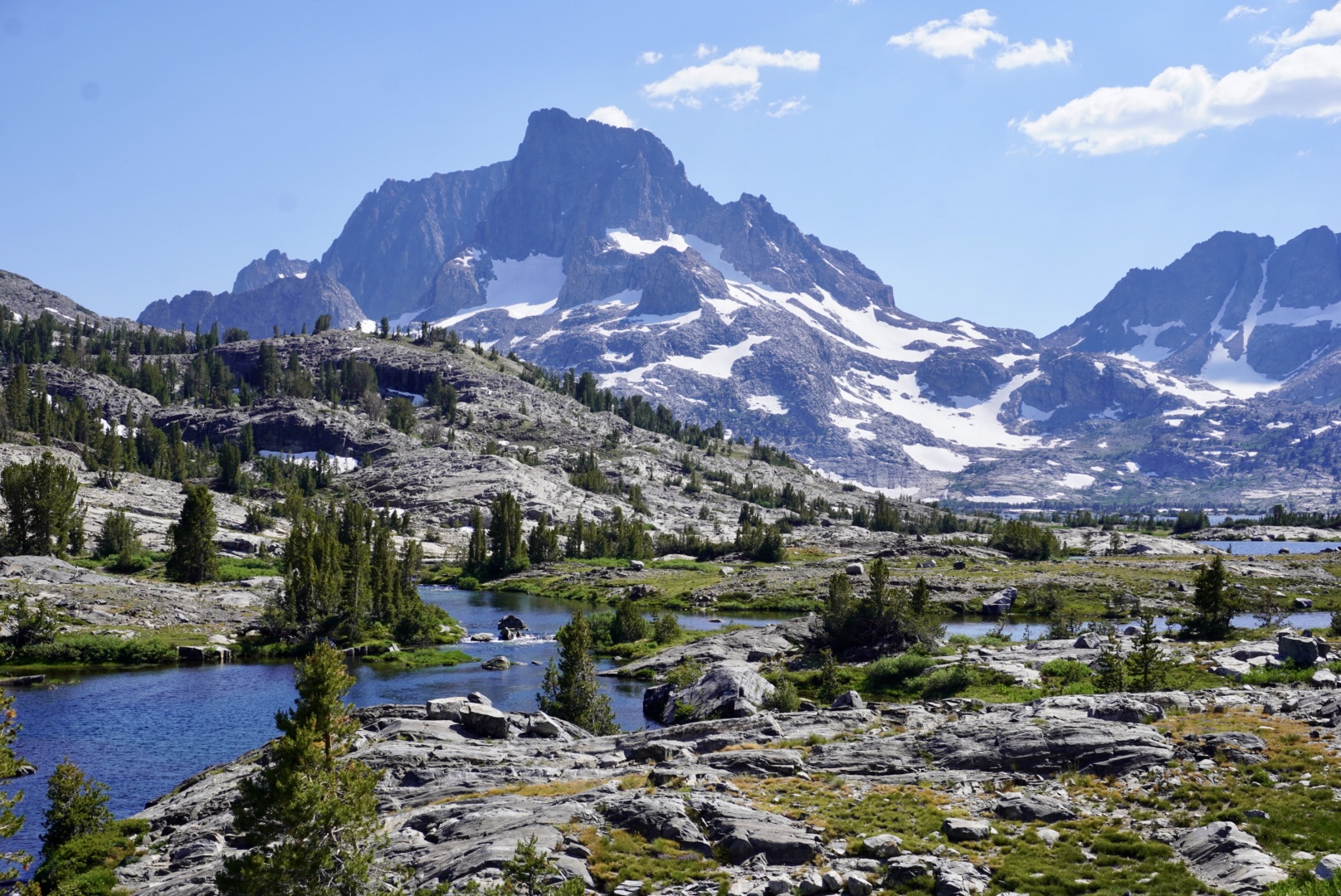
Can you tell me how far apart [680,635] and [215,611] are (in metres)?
51.8

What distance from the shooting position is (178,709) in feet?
215

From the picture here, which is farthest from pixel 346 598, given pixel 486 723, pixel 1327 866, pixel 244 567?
pixel 1327 866

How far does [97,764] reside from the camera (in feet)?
171

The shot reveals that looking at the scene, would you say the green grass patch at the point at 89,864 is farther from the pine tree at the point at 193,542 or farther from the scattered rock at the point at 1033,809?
the pine tree at the point at 193,542

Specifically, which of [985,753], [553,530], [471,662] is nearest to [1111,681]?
[985,753]

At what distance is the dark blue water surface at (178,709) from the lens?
1994 inches

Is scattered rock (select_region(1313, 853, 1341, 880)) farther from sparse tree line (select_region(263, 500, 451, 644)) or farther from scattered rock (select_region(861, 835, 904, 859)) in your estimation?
sparse tree line (select_region(263, 500, 451, 644))

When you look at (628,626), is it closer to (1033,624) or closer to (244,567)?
(1033,624)

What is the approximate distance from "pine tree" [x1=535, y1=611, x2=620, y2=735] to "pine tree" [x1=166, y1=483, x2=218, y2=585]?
7409cm

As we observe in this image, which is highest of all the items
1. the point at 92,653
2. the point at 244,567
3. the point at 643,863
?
the point at 244,567

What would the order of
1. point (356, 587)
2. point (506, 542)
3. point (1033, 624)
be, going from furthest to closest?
point (506, 542), point (1033, 624), point (356, 587)

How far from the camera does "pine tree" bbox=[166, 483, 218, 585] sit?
11350cm

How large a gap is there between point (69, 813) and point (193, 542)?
86.1 m

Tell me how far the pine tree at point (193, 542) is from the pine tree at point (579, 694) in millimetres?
74091
